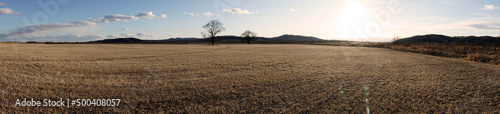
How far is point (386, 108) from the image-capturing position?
4.45 meters

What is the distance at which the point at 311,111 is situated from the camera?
439 cm

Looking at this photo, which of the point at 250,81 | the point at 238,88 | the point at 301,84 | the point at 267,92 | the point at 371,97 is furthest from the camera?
the point at 250,81

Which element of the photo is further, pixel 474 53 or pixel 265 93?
pixel 474 53

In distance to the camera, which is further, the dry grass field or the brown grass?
the brown grass

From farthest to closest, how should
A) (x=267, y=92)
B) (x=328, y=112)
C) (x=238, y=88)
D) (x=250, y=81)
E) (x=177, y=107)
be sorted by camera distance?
(x=250, y=81) → (x=238, y=88) → (x=267, y=92) → (x=177, y=107) → (x=328, y=112)

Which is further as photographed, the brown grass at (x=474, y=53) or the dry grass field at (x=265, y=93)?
the brown grass at (x=474, y=53)

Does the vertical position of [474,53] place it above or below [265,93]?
above

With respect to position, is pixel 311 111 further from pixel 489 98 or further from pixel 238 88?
pixel 489 98

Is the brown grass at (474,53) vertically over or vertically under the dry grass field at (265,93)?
over

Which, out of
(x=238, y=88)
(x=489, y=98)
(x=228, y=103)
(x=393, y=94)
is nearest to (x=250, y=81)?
(x=238, y=88)

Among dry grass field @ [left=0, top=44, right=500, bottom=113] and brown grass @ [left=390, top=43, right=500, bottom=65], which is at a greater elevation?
brown grass @ [left=390, top=43, right=500, bottom=65]

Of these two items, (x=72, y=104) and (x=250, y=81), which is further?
(x=250, y=81)

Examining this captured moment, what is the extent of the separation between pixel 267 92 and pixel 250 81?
1.50 meters

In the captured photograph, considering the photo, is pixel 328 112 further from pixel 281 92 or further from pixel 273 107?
pixel 281 92
